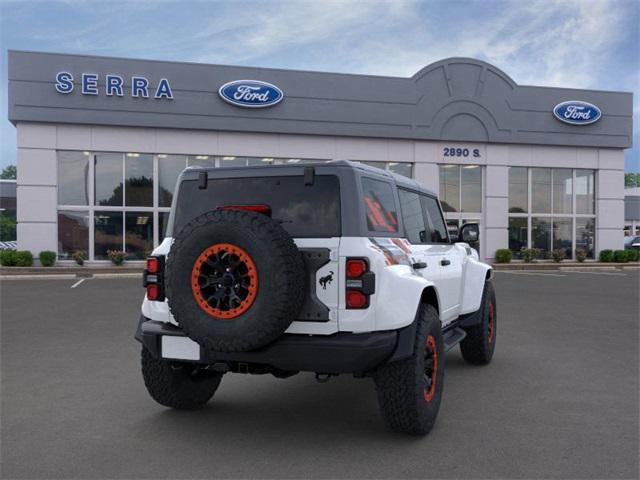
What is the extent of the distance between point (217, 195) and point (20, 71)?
882 inches

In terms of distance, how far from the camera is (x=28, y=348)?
7.93 m

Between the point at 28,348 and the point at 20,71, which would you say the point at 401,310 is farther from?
the point at 20,71

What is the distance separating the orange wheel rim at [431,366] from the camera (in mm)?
4582

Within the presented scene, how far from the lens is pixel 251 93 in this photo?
25172mm

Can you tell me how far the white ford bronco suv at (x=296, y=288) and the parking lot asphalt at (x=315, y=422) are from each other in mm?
391

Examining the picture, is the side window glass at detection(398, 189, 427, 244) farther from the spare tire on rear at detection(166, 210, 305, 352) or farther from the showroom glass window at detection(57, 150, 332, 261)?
the showroom glass window at detection(57, 150, 332, 261)

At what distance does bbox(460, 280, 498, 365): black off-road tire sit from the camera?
676cm

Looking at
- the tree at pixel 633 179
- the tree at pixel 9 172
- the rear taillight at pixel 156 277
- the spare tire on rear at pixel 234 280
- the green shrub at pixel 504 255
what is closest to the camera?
the spare tire on rear at pixel 234 280

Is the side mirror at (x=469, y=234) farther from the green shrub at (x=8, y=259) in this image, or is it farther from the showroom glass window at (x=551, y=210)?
the showroom glass window at (x=551, y=210)

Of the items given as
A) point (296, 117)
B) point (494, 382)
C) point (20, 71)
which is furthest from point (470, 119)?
point (494, 382)

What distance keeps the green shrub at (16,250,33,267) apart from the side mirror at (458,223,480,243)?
2037 centimetres

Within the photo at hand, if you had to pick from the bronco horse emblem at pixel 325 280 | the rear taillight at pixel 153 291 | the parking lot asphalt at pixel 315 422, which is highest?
the bronco horse emblem at pixel 325 280

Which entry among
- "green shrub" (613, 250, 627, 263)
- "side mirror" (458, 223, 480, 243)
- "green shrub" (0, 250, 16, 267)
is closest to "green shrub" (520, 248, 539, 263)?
"green shrub" (613, 250, 627, 263)

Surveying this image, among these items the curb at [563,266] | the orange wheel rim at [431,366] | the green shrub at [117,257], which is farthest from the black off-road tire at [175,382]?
the curb at [563,266]
